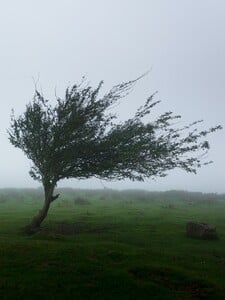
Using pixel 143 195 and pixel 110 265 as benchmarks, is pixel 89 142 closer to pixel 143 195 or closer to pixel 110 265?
pixel 110 265

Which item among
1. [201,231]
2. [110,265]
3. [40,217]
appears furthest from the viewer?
[40,217]

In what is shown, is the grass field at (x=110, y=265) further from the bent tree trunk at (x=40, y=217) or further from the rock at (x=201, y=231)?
the bent tree trunk at (x=40, y=217)

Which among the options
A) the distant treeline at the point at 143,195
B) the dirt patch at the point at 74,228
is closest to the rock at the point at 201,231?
the dirt patch at the point at 74,228

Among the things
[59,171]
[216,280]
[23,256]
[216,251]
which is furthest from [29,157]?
[216,280]

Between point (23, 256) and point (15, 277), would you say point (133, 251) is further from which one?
point (15, 277)

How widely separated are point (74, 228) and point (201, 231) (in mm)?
11982

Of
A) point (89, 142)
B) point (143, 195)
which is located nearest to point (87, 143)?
point (89, 142)

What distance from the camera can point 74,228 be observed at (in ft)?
126

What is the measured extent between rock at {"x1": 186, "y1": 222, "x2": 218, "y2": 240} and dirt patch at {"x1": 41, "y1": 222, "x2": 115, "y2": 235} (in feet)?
25.3

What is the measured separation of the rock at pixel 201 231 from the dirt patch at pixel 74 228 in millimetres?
7697

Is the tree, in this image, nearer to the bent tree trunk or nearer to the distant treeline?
the bent tree trunk

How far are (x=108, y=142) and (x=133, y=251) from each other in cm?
1366

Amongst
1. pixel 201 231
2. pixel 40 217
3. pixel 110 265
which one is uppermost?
pixel 40 217

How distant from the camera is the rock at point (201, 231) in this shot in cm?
3450
